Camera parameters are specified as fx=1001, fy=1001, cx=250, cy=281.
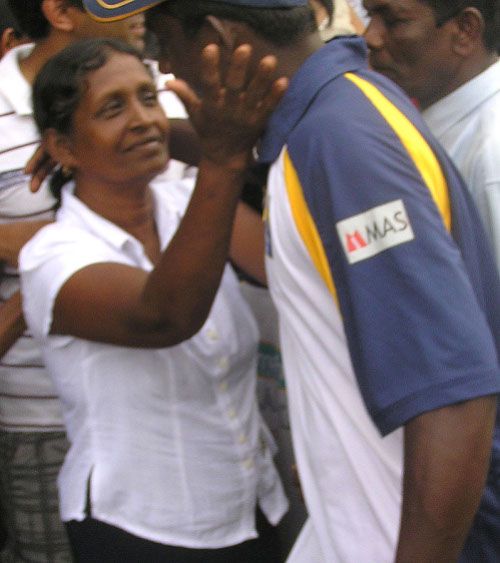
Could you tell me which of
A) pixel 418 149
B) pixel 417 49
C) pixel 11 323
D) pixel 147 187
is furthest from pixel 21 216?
pixel 418 149

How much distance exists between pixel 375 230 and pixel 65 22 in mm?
1924

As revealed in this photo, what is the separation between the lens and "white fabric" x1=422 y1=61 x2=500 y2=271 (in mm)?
1889

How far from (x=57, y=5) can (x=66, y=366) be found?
130 centimetres

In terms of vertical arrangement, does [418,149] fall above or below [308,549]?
above

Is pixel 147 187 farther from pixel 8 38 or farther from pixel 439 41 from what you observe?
pixel 8 38

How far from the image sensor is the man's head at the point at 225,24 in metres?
1.55

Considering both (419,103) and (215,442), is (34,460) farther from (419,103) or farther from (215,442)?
(419,103)

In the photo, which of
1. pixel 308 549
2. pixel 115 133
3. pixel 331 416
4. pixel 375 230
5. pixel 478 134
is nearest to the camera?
pixel 375 230

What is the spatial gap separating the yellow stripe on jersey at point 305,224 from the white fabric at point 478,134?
54cm

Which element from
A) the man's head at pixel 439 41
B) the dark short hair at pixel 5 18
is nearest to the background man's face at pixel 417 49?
the man's head at pixel 439 41

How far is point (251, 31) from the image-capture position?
156 cm

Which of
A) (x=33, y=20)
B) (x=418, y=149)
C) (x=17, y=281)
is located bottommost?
(x=17, y=281)

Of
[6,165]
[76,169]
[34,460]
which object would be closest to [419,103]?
[76,169]

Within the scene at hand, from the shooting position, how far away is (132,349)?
2123 millimetres
